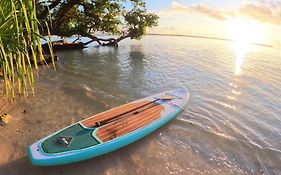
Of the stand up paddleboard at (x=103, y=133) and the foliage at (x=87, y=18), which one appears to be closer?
the stand up paddleboard at (x=103, y=133)

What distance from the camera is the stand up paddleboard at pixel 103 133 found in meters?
4.38

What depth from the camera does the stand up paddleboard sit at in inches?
173

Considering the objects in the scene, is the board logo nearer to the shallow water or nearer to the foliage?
the shallow water

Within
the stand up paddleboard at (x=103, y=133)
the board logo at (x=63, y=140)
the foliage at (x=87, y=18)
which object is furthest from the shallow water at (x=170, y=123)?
the foliage at (x=87, y=18)

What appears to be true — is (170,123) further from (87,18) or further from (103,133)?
(87,18)

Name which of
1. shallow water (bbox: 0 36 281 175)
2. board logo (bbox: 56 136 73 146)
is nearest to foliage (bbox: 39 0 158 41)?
shallow water (bbox: 0 36 281 175)

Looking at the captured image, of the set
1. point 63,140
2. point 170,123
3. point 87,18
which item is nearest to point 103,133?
point 63,140

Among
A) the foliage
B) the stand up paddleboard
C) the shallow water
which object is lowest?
the shallow water

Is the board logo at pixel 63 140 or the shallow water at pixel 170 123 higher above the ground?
the board logo at pixel 63 140

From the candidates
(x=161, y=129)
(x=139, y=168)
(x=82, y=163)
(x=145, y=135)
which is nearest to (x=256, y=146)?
(x=161, y=129)

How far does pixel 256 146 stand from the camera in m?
5.84

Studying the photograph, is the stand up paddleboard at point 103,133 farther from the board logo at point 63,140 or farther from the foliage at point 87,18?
the foliage at point 87,18

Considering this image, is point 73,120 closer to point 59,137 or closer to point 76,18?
point 59,137

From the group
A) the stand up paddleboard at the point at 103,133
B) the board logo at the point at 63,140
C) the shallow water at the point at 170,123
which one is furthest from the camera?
the shallow water at the point at 170,123
